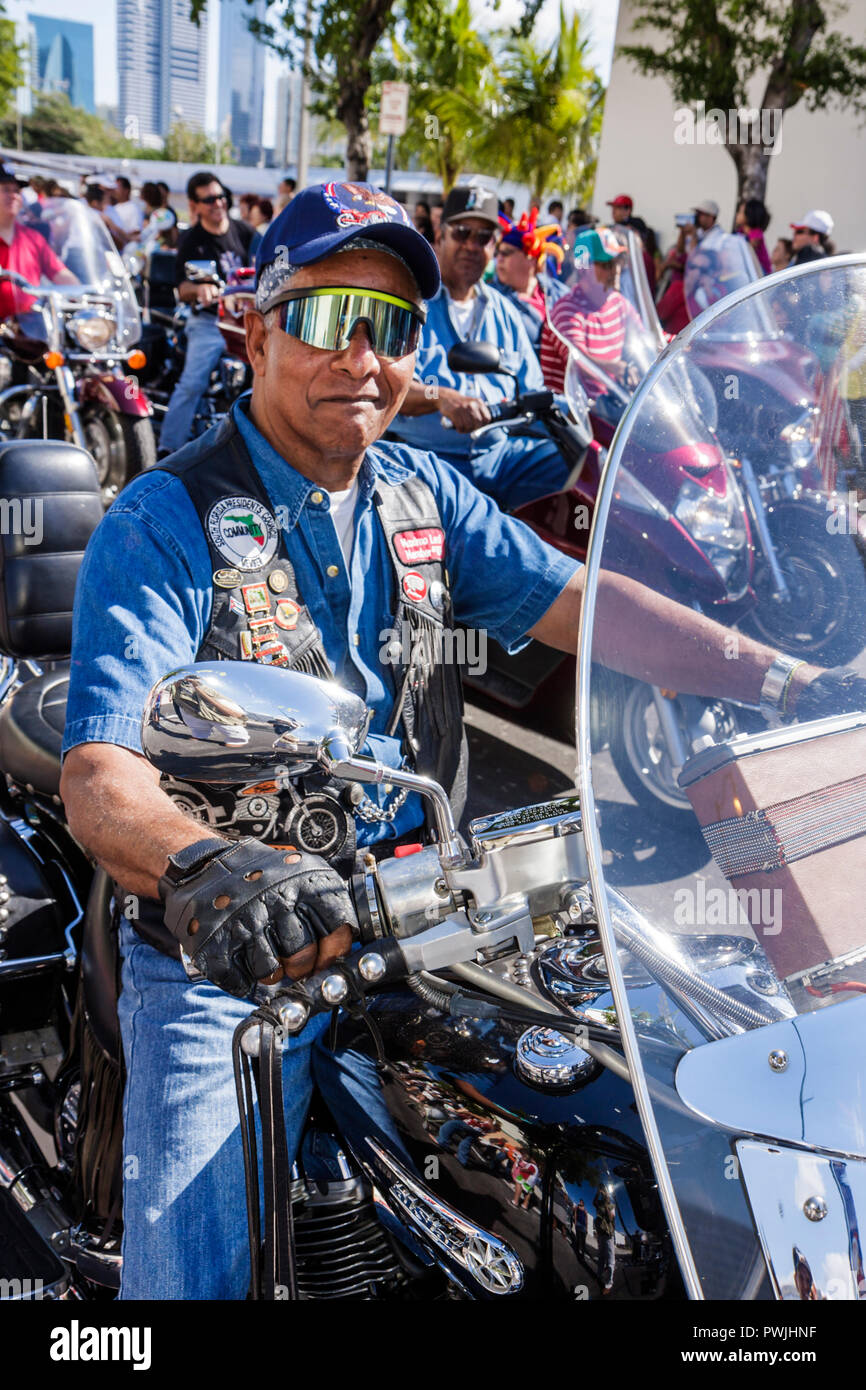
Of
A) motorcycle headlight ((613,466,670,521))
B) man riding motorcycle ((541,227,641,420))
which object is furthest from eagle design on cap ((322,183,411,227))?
man riding motorcycle ((541,227,641,420))

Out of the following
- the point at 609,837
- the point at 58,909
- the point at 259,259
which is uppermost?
the point at 259,259

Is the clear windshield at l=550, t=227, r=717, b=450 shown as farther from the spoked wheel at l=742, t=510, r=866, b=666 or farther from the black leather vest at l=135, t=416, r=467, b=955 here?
the spoked wheel at l=742, t=510, r=866, b=666

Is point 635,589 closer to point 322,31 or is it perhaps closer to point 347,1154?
point 347,1154

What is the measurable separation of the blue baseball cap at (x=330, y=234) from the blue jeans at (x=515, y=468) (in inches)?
106

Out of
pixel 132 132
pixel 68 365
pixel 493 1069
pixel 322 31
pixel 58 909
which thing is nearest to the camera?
pixel 493 1069

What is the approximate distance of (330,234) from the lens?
1.59 m

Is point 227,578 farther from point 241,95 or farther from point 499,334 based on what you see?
point 241,95

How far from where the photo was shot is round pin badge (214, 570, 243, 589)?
5.38 ft

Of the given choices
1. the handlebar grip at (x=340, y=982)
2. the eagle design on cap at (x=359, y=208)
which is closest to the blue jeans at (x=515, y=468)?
the eagle design on cap at (x=359, y=208)

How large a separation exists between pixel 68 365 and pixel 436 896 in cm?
598

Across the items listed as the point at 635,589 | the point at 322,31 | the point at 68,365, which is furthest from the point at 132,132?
the point at 635,589

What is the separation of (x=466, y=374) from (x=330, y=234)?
2813mm

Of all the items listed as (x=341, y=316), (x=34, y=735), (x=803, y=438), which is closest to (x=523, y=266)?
(x=34, y=735)
